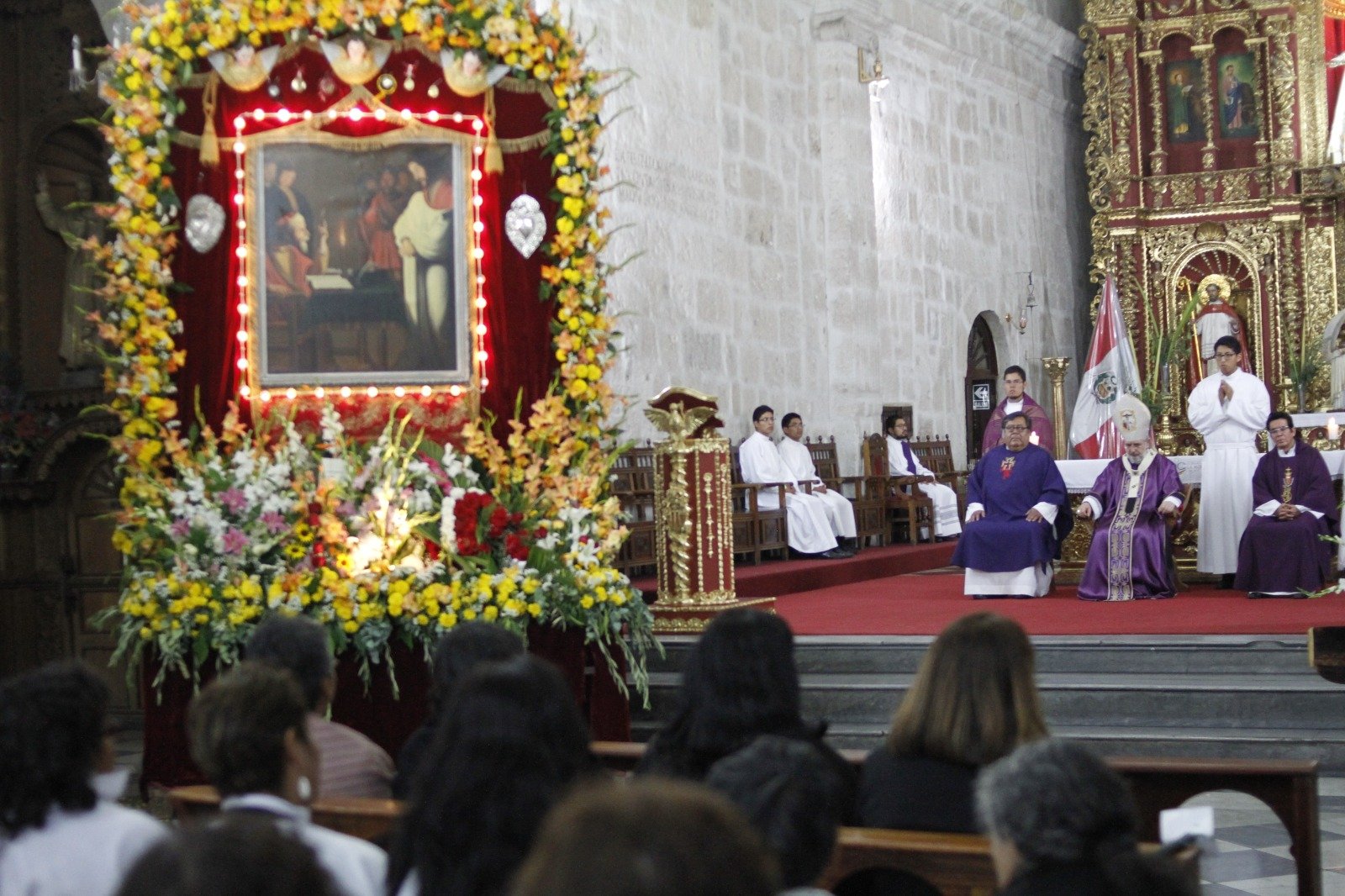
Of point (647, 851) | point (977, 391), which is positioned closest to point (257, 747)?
point (647, 851)

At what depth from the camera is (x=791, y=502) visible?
13.1 metres

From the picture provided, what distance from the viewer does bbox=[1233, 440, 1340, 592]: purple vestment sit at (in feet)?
33.2

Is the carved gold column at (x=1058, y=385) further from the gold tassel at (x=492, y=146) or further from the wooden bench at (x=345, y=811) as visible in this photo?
the wooden bench at (x=345, y=811)

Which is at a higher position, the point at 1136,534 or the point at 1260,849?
the point at 1136,534

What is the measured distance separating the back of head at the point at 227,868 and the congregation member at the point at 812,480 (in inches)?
469

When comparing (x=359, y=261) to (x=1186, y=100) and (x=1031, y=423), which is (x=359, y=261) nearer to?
(x=1031, y=423)

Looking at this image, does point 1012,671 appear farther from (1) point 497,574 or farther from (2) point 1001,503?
(2) point 1001,503

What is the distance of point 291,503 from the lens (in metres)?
6.89

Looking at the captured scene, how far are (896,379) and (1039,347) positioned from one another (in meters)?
4.10

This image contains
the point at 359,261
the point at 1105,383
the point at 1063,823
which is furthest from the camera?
the point at 1105,383

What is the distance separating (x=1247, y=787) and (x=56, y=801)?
3.09 metres

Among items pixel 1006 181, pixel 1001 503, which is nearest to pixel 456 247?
pixel 1001 503

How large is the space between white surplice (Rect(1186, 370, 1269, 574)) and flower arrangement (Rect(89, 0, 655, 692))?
4.86 m

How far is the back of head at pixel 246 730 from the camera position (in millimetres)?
2842
